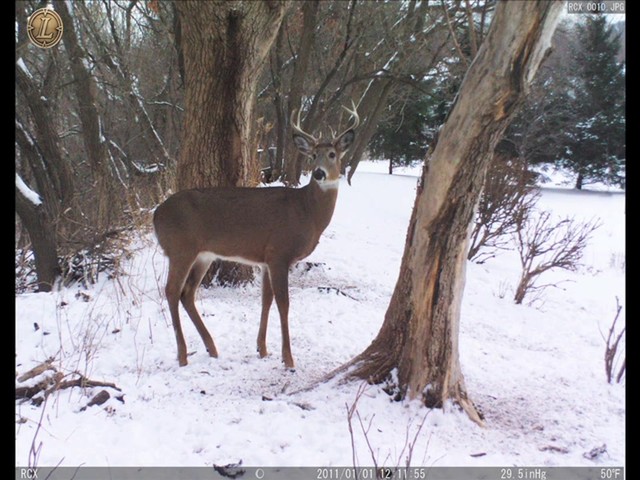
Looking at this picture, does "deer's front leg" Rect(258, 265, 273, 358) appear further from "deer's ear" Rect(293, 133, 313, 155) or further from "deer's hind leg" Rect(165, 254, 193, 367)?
"deer's ear" Rect(293, 133, 313, 155)

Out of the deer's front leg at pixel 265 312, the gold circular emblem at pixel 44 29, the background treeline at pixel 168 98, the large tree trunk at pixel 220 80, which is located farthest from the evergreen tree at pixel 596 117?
the gold circular emblem at pixel 44 29

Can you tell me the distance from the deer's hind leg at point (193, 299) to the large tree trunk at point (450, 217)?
1.31 m

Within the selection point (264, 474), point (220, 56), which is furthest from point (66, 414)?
point (220, 56)

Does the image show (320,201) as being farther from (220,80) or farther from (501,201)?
(501,201)

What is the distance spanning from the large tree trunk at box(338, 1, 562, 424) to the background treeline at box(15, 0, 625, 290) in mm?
4183

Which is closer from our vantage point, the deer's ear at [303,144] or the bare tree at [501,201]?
the deer's ear at [303,144]

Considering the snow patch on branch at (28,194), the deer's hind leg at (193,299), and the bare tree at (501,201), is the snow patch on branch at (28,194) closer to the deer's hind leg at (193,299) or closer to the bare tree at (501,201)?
the deer's hind leg at (193,299)

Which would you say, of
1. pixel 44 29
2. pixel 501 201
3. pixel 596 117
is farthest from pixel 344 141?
pixel 596 117

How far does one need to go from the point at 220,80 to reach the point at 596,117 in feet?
50.5

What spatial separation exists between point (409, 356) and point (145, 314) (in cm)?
290

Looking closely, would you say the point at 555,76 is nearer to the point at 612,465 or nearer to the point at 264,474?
the point at 612,465

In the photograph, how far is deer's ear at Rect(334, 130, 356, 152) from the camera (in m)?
4.64

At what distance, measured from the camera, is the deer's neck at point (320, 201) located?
15.3 ft
